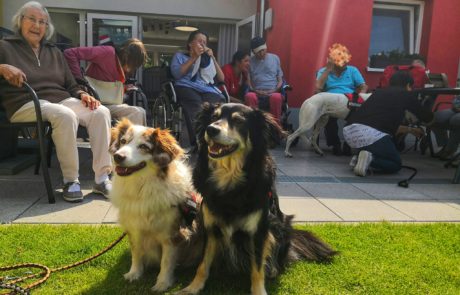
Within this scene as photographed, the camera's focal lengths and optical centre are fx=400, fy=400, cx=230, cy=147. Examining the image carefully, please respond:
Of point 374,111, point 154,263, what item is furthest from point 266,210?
point 374,111

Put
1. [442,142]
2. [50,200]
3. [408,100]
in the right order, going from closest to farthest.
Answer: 1. [50,200]
2. [408,100]
3. [442,142]

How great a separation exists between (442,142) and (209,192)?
5822 mm

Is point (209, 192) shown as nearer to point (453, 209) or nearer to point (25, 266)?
point (25, 266)

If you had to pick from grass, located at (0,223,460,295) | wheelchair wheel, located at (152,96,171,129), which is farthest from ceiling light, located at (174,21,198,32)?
grass, located at (0,223,460,295)

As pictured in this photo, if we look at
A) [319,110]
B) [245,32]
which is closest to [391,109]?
[319,110]

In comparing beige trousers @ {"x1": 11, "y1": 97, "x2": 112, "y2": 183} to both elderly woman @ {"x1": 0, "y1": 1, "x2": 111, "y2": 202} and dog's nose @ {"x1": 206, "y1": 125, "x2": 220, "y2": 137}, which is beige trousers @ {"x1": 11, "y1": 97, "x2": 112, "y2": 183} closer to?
elderly woman @ {"x1": 0, "y1": 1, "x2": 111, "y2": 202}

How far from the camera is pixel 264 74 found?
717cm

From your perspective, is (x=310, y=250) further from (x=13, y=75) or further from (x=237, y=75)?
(x=237, y=75)

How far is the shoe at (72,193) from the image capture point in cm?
348

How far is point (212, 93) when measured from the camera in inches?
228

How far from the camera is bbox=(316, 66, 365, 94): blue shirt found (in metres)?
6.87

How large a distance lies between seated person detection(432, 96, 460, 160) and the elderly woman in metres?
4.72

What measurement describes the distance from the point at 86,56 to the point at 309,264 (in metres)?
3.21

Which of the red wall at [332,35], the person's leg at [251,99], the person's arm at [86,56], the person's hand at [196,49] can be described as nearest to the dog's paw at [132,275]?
the person's arm at [86,56]
